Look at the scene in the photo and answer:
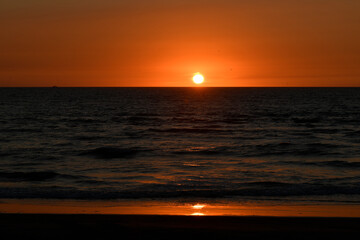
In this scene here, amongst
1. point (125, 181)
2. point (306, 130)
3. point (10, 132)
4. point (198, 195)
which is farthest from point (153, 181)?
point (306, 130)

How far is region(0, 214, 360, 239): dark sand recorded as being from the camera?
8.93m

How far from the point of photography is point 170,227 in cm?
953

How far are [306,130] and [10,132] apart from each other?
81.1ft

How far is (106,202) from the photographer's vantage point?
12617mm

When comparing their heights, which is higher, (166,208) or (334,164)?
(334,164)

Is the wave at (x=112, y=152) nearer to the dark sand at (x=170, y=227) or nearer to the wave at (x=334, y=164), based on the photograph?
the wave at (x=334, y=164)

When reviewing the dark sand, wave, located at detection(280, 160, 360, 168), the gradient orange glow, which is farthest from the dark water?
the dark sand

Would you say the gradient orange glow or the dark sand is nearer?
the dark sand

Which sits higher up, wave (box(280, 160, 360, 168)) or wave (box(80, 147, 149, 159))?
wave (box(280, 160, 360, 168))

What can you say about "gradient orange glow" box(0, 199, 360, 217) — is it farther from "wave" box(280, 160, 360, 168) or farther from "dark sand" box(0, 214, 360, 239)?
"wave" box(280, 160, 360, 168)

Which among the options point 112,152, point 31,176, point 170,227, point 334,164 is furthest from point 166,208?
point 112,152

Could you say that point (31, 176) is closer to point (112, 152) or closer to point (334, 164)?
point (112, 152)

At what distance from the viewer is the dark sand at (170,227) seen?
29.3 ft

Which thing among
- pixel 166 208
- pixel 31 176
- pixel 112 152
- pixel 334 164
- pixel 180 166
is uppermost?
pixel 334 164
